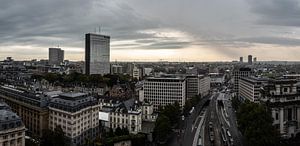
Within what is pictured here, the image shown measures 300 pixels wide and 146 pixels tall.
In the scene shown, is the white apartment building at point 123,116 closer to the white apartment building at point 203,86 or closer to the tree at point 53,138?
the tree at point 53,138

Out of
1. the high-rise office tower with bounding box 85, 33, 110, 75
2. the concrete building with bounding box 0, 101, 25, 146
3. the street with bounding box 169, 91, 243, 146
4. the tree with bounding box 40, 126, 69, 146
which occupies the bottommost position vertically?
the street with bounding box 169, 91, 243, 146

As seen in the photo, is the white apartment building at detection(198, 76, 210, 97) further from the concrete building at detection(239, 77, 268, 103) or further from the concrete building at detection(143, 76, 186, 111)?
the concrete building at detection(143, 76, 186, 111)

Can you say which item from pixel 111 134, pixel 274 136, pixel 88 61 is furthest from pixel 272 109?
pixel 88 61

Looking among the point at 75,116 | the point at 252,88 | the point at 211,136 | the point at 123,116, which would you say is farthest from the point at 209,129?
the point at 75,116

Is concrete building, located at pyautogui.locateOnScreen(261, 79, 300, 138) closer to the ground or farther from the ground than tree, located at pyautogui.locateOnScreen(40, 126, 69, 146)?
farther from the ground

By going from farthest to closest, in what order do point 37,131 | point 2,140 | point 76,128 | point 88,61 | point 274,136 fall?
1. point 88,61
2. point 37,131
3. point 76,128
4. point 274,136
5. point 2,140

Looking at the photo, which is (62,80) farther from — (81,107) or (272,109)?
(272,109)

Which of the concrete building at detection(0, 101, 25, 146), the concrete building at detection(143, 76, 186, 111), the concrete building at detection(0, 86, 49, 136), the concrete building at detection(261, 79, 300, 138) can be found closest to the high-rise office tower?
the concrete building at detection(143, 76, 186, 111)
